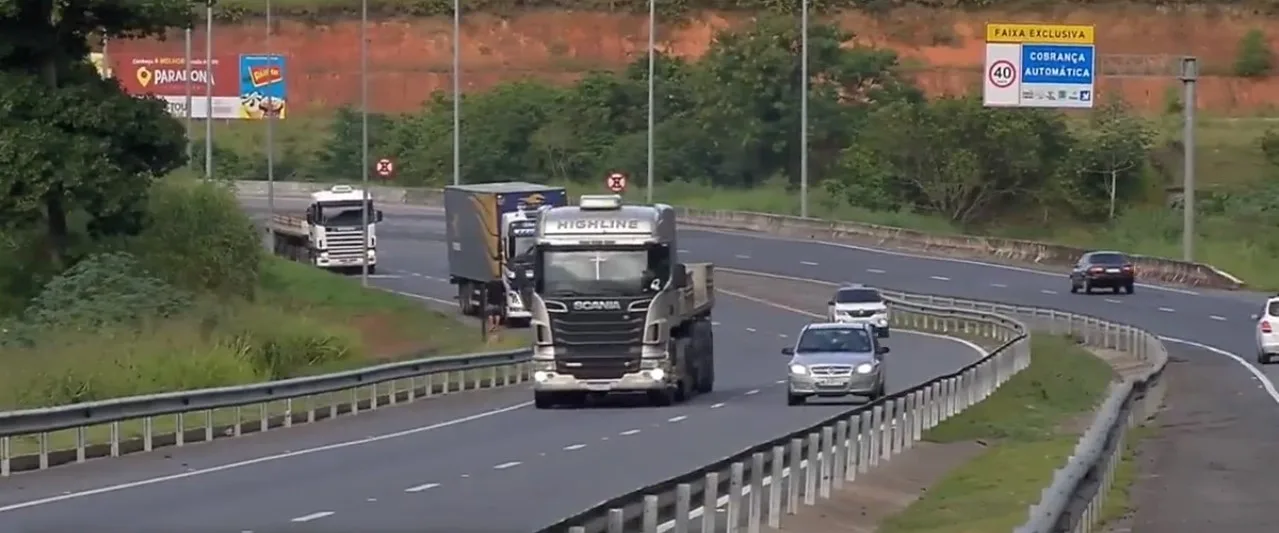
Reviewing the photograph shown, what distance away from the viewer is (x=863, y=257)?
85.6 m

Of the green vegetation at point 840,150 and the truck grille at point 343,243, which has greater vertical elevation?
the green vegetation at point 840,150

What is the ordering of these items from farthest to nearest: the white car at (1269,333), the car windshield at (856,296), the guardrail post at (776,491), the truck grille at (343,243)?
1. the truck grille at (343,243)
2. the car windshield at (856,296)
3. the white car at (1269,333)
4. the guardrail post at (776,491)

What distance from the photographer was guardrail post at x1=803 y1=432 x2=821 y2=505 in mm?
20875

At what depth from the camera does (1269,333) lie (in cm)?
4912

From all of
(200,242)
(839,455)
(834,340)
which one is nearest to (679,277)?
(834,340)

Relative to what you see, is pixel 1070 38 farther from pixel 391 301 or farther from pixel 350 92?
pixel 350 92

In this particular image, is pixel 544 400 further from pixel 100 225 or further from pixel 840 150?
pixel 840 150

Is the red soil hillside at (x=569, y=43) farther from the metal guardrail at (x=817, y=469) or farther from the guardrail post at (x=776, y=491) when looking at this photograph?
the guardrail post at (x=776, y=491)

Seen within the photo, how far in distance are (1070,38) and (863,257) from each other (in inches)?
618

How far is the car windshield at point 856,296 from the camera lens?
63188 mm

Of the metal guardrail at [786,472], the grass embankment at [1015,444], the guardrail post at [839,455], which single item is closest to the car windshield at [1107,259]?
the grass embankment at [1015,444]

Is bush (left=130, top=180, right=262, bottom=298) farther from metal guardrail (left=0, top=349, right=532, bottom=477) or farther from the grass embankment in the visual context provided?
the grass embankment

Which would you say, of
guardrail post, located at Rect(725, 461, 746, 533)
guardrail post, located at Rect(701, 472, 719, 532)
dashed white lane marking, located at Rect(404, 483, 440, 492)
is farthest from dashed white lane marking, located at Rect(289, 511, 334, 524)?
guardrail post, located at Rect(701, 472, 719, 532)

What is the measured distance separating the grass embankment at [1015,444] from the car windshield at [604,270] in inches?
218
